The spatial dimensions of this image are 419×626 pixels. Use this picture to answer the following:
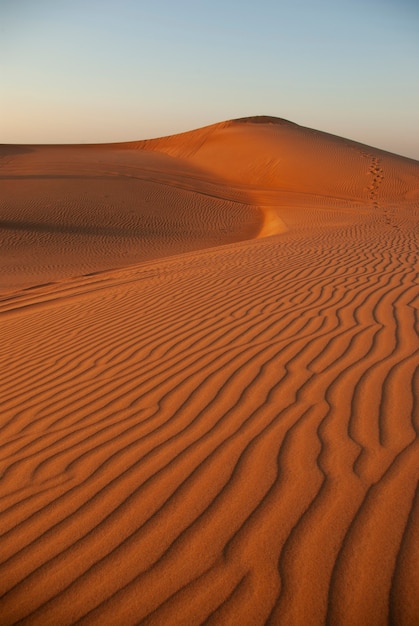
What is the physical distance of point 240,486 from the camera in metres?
2.70

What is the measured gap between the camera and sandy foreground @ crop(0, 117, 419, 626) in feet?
6.97

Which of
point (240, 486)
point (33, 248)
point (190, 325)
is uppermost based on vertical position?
point (33, 248)

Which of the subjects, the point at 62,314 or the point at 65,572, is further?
the point at 62,314

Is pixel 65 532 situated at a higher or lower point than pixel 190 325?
lower

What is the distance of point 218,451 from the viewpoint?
304 centimetres

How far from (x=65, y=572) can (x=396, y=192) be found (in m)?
32.9

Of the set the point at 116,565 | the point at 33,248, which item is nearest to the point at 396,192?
the point at 33,248

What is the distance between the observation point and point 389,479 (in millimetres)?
2613

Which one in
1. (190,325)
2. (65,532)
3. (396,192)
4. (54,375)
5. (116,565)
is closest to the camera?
(116,565)

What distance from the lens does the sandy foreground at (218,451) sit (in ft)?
6.97

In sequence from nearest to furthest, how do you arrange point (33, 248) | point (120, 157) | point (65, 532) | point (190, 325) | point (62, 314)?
point (65, 532)
point (190, 325)
point (62, 314)
point (33, 248)
point (120, 157)

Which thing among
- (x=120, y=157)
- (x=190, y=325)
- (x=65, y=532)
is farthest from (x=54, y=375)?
(x=120, y=157)

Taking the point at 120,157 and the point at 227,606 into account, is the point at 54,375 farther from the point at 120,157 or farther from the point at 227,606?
the point at 120,157

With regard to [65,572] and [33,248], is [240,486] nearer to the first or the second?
[65,572]
